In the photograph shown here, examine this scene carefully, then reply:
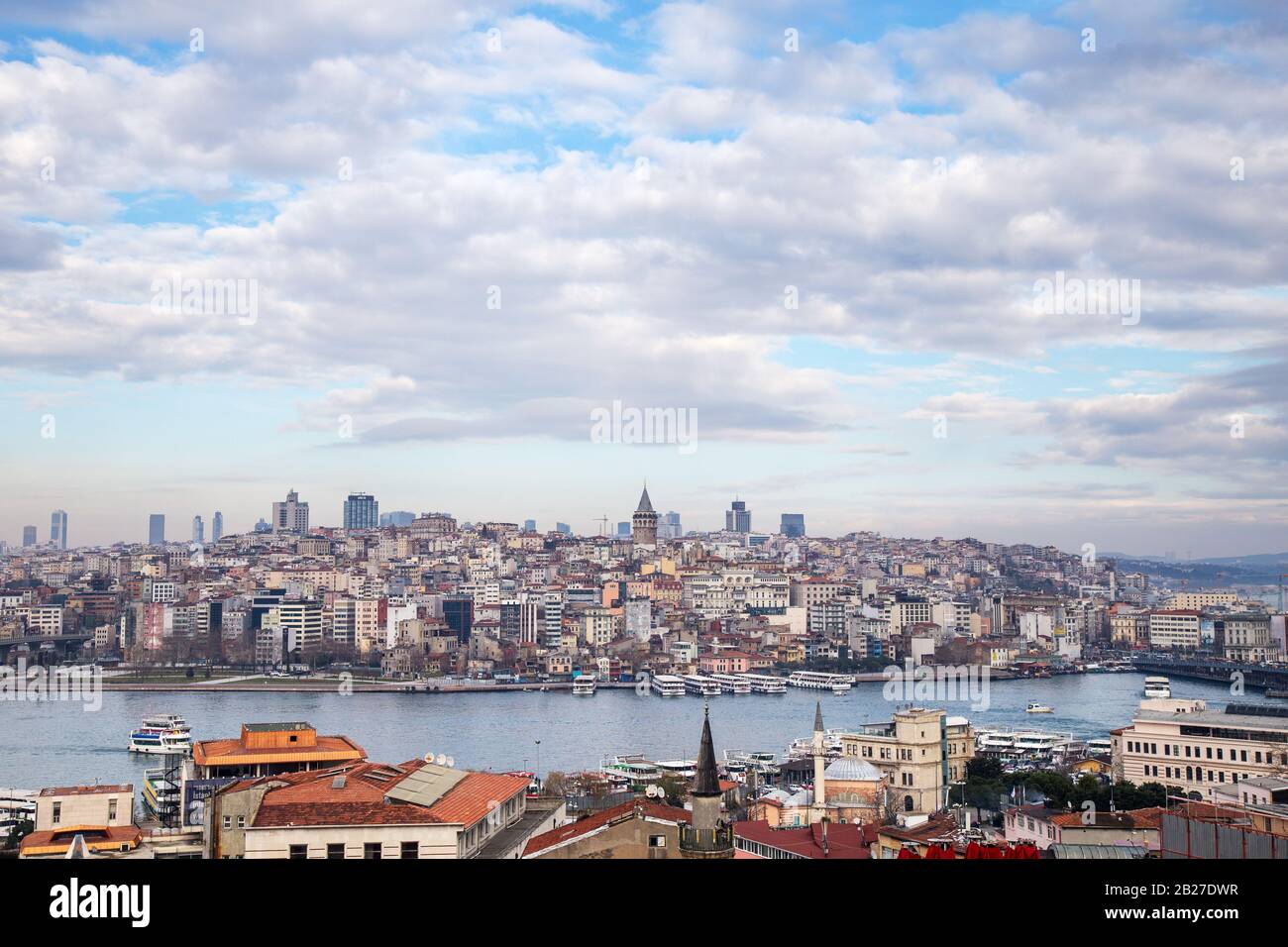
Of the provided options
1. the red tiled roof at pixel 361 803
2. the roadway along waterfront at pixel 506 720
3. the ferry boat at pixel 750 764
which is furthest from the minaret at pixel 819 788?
the roadway along waterfront at pixel 506 720

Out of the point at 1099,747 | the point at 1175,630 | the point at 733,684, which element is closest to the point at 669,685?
the point at 733,684

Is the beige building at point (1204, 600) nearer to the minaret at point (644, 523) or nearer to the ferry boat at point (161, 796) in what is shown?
the minaret at point (644, 523)

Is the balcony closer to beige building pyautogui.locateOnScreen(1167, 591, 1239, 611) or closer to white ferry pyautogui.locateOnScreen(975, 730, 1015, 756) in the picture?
white ferry pyautogui.locateOnScreen(975, 730, 1015, 756)

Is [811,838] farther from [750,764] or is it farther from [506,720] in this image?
[506,720]

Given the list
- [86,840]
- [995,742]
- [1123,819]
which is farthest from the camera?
[995,742]
